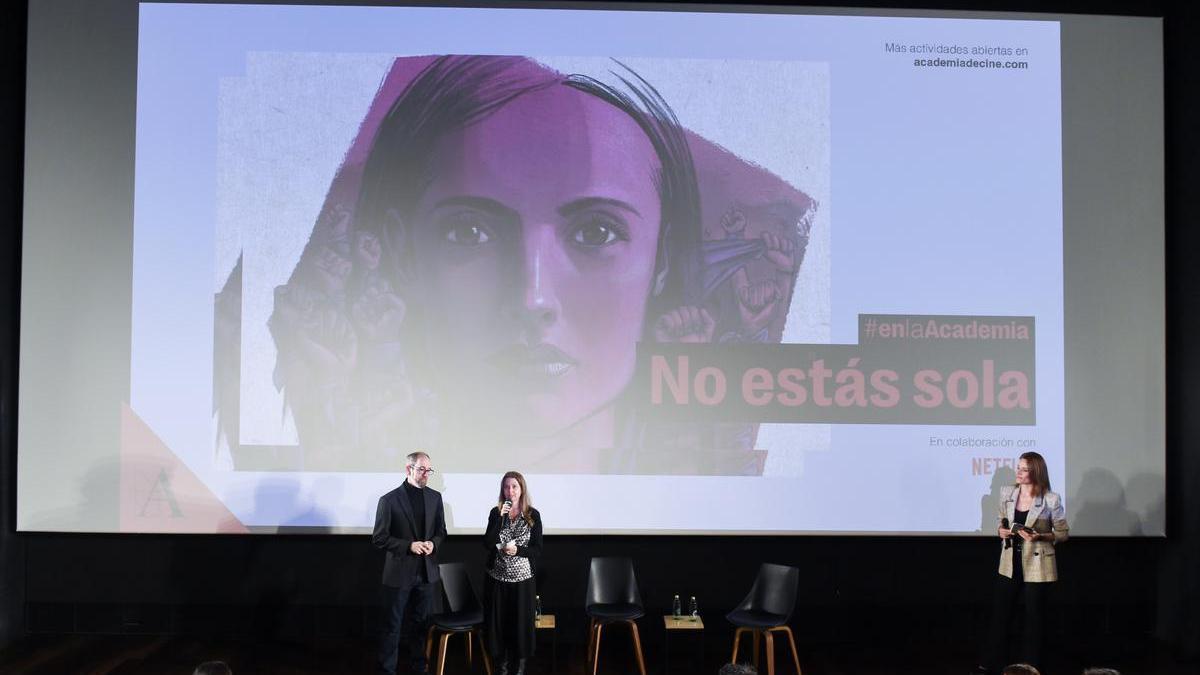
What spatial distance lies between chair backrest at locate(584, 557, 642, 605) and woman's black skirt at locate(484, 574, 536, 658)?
0.58 meters

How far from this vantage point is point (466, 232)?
5.86m

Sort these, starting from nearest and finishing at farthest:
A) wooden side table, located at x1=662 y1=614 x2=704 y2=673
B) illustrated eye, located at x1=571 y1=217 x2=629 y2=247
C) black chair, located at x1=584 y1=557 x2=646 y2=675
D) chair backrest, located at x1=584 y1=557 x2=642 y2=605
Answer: black chair, located at x1=584 y1=557 x2=646 y2=675 < wooden side table, located at x1=662 y1=614 x2=704 y2=673 < chair backrest, located at x1=584 y1=557 x2=642 y2=605 < illustrated eye, located at x1=571 y1=217 x2=629 y2=247

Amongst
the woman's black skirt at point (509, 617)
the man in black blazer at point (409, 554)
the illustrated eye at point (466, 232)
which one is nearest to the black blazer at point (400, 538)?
the man in black blazer at point (409, 554)

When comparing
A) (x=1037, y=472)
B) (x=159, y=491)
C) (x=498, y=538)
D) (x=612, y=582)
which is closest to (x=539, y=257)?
(x=498, y=538)

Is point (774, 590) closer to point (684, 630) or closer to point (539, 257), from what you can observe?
point (684, 630)

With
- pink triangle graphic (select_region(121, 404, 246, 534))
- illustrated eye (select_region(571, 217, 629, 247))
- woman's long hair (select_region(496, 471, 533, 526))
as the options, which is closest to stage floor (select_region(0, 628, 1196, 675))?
pink triangle graphic (select_region(121, 404, 246, 534))

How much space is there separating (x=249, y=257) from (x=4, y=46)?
2086 millimetres

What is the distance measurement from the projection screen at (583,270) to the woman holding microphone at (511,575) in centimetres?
84

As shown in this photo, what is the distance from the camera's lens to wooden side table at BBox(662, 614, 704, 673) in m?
5.38

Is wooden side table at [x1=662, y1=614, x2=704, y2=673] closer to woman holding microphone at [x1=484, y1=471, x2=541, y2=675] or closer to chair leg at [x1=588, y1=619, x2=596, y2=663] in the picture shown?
chair leg at [x1=588, y1=619, x2=596, y2=663]

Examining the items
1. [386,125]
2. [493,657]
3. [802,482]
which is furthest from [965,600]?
[386,125]

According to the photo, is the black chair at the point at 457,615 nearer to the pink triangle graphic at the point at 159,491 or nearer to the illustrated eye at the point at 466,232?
the pink triangle graphic at the point at 159,491

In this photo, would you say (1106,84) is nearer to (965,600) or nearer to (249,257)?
(965,600)

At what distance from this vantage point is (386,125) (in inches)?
231
